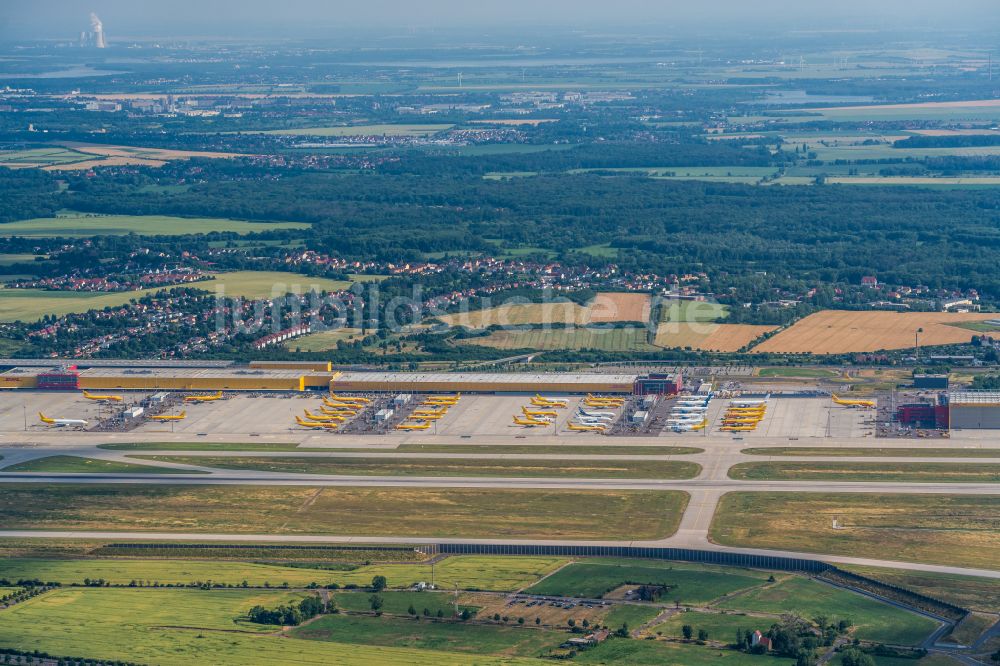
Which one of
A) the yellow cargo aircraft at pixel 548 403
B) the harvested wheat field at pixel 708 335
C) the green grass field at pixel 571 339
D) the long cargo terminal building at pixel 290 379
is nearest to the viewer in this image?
the yellow cargo aircraft at pixel 548 403

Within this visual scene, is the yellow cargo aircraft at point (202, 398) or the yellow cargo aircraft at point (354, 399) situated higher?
the yellow cargo aircraft at point (354, 399)

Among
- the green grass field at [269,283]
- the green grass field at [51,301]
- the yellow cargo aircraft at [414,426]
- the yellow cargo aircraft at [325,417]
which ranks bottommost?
the green grass field at [51,301]

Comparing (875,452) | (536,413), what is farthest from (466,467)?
(875,452)

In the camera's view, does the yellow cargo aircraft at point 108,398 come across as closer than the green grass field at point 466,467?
No

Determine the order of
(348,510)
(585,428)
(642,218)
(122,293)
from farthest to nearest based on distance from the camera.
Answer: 1. (642,218)
2. (122,293)
3. (585,428)
4. (348,510)

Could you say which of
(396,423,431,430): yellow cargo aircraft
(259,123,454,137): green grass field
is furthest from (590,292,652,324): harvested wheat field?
(259,123,454,137): green grass field

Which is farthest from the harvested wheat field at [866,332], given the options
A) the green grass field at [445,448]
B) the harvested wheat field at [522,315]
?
the green grass field at [445,448]

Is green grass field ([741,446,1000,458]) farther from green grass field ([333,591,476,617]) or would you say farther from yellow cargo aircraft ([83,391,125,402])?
yellow cargo aircraft ([83,391,125,402])

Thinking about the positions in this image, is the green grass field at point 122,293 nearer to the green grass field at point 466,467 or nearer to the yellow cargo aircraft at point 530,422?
the yellow cargo aircraft at point 530,422

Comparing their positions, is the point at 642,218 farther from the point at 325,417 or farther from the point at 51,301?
the point at 325,417
